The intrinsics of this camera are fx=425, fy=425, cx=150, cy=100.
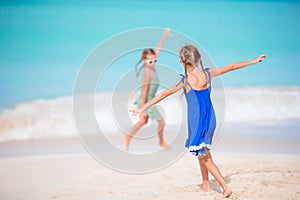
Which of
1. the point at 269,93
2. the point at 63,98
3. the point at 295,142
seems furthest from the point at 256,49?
the point at 295,142

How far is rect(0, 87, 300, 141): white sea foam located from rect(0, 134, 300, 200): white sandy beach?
119 centimetres

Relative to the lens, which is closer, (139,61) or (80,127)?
(80,127)

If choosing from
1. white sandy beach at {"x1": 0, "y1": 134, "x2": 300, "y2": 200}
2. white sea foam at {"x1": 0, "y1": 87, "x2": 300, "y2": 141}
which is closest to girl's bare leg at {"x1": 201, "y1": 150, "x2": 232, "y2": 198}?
white sandy beach at {"x1": 0, "y1": 134, "x2": 300, "y2": 200}

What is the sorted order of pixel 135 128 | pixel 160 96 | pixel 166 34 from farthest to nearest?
1. pixel 135 128
2. pixel 166 34
3. pixel 160 96

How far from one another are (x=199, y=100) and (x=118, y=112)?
2782 mm

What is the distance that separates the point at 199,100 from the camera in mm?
4434

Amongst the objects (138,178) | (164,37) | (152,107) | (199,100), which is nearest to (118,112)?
(152,107)

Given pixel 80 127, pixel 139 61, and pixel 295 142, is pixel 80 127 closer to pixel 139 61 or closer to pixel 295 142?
pixel 139 61

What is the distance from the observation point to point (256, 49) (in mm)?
18141

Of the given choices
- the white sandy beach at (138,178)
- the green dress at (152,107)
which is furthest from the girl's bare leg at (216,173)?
the green dress at (152,107)

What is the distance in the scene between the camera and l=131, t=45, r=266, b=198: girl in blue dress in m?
4.39

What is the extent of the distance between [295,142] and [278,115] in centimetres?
322

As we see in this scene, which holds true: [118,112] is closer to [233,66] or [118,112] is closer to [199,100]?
[199,100]

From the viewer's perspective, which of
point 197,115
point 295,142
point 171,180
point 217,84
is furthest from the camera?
point 295,142
